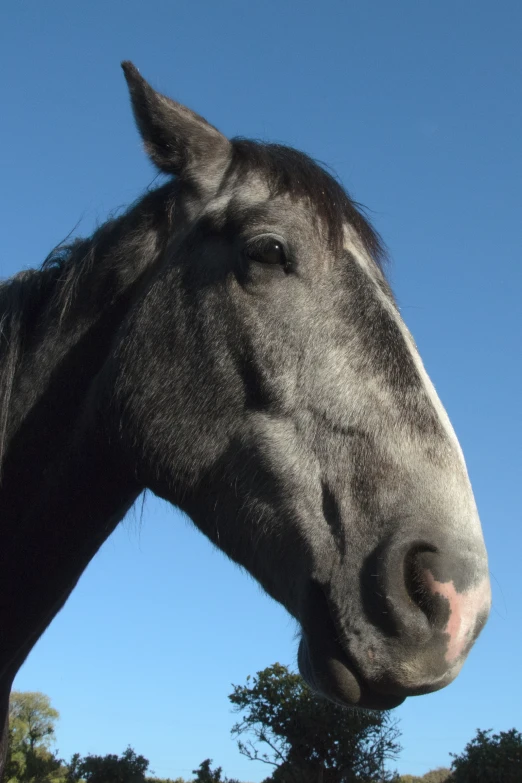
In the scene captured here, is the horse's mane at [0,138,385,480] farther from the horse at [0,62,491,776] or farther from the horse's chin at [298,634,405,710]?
the horse's chin at [298,634,405,710]

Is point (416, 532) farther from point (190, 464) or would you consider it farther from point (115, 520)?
point (115, 520)

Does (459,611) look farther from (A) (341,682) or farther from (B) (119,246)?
(B) (119,246)

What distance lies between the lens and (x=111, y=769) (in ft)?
137

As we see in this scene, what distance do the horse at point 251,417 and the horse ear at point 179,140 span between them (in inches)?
0.5

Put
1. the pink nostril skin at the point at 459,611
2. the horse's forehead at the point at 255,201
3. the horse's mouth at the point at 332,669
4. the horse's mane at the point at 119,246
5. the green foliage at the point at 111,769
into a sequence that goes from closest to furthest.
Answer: the pink nostril skin at the point at 459,611 < the horse's mouth at the point at 332,669 < the horse's forehead at the point at 255,201 < the horse's mane at the point at 119,246 < the green foliage at the point at 111,769

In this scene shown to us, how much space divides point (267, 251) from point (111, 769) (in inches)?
1819

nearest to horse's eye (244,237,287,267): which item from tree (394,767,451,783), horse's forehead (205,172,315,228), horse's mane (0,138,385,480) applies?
horse's forehead (205,172,315,228)

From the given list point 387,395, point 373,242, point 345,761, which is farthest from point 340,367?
point 345,761

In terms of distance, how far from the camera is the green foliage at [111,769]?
1631 inches

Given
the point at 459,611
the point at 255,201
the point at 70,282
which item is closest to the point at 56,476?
the point at 70,282

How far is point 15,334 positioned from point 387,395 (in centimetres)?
214

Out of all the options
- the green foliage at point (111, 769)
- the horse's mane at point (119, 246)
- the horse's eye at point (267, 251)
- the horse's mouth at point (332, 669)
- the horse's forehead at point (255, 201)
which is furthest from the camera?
the green foliage at point (111, 769)

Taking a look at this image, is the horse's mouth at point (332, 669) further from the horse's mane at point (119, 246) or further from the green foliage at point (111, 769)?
the green foliage at point (111, 769)

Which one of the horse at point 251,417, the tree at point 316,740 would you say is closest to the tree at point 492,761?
the tree at point 316,740
